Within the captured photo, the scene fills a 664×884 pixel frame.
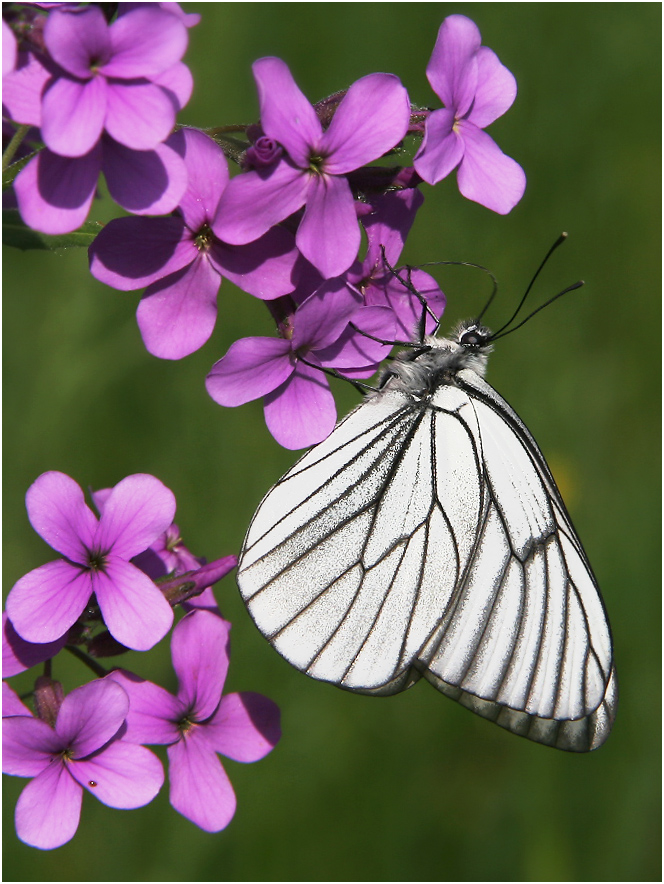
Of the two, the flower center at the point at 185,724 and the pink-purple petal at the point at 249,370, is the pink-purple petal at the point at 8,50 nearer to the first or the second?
the pink-purple petal at the point at 249,370

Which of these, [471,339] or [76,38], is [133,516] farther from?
[471,339]

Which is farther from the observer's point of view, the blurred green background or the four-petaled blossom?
the blurred green background

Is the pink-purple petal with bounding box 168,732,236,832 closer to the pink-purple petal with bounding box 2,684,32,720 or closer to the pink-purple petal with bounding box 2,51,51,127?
the pink-purple petal with bounding box 2,684,32,720

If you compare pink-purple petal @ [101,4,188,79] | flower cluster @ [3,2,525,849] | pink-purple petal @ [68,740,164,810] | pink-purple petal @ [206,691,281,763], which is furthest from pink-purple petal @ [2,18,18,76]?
pink-purple petal @ [206,691,281,763]

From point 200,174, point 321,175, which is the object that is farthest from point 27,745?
point 321,175

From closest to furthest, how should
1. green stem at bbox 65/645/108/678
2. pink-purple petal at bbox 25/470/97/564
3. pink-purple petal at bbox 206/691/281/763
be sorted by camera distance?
pink-purple petal at bbox 25/470/97/564 → green stem at bbox 65/645/108/678 → pink-purple petal at bbox 206/691/281/763

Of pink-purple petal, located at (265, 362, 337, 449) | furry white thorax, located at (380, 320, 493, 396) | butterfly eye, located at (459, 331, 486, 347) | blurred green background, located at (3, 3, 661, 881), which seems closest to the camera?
pink-purple petal, located at (265, 362, 337, 449)
